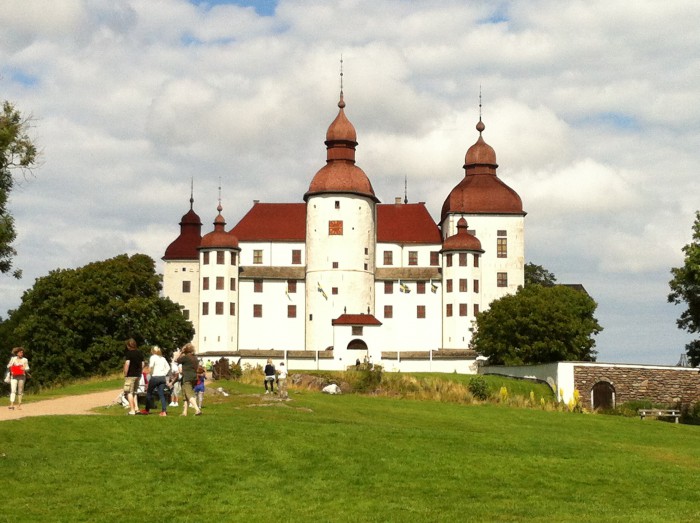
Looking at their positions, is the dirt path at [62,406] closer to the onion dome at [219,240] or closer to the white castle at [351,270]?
the white castle at [351,270]

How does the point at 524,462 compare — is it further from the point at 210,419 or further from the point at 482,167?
the point at 482,167

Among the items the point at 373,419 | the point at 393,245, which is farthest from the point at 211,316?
the point at 373,419

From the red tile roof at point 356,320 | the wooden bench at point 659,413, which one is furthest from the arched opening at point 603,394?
the red tile roof at point 356,320

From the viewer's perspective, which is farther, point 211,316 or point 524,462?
point 211,316

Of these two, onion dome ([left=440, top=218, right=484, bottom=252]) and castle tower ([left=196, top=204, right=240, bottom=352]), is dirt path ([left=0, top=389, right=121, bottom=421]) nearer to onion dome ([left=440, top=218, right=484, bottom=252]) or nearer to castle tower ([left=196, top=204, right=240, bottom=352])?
castle tower ([left=196, top=204, right=240, bottom=352])

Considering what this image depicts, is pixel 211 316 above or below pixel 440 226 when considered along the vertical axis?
below

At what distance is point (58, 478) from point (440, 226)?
77.8 m

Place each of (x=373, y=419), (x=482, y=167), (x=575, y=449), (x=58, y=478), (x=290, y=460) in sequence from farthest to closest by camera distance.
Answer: (x=482, y=167) < (x=373, y=419) < (x=575, y=449) < (x=290, y=460) < (x=58, y=478)

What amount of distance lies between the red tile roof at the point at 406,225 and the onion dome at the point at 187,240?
1516 cm

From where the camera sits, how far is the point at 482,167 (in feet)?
301

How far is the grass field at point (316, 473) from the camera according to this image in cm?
1669

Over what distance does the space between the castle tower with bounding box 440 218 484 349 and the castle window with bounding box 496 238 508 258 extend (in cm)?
289

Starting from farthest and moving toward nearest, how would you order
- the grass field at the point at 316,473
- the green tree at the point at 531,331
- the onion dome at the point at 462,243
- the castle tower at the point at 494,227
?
the castle tower at the point at 494,227
the onion dome at the point at 462,243
the green tree at the point at 531,331
the grass field at the point at 316,473

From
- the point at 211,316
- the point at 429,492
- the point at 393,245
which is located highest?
A: the point at 393,245
